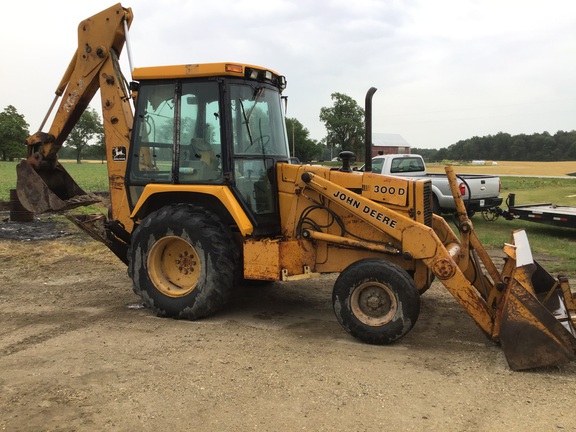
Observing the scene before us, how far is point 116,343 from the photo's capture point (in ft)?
16.2

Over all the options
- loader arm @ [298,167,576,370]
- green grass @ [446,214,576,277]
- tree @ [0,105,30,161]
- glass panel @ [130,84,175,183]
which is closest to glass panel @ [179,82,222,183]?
glass panel @ [130,84,175,183]

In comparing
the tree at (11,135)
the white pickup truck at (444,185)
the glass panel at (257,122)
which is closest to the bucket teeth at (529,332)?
the glass panel at (257,122)

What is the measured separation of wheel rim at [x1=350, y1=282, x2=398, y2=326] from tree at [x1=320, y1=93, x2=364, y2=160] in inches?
1764

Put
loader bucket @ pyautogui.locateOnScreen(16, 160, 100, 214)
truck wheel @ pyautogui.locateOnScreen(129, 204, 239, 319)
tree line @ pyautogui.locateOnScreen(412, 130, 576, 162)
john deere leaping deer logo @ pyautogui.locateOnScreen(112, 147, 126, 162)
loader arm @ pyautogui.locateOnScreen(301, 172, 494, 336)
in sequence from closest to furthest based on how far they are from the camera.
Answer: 1. loader arm @ pyautogui.locateOnScreen(301, 172, 494, 336)
2. truck wheel @ pyautogui.locateOnScreen(129, 204, 239, 319)
3. john deere leaping deer logo @ pyautogui.locateOnScreen(112, 147, 126, 162)
4. loader bucket @ pyautogui.locateOnScreen(16, 160, 100, 214)
5. tree line @ pyautogui.locateOnScreen(412, 130, 576, 162)

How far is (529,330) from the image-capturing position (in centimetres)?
420

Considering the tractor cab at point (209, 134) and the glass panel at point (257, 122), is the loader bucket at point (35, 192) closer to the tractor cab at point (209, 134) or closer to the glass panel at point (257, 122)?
the tractor cab at point (209, 134)

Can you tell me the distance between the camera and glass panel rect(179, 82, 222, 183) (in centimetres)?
550

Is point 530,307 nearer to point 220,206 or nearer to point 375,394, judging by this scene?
point 375,394

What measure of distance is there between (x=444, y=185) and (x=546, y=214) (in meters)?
2.79

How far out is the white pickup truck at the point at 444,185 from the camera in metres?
13.7

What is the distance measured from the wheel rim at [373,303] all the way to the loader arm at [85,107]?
3014 mm

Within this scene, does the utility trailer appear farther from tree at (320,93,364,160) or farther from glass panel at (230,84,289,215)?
tree at (320,93,364,160)

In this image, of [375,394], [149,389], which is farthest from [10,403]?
[375,394]

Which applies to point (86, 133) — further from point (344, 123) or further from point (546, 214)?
point (546, 214)
